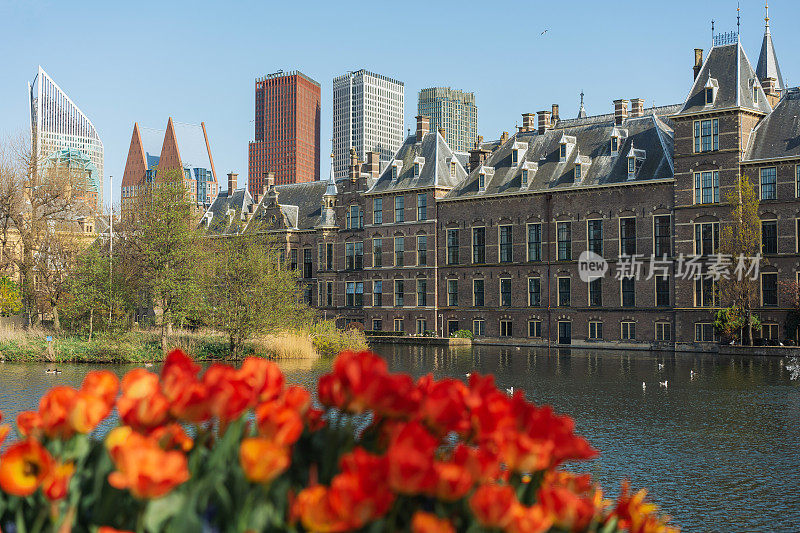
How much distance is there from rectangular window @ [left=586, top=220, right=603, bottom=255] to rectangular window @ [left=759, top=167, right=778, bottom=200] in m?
9.41

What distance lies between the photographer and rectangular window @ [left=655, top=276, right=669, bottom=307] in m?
49.2

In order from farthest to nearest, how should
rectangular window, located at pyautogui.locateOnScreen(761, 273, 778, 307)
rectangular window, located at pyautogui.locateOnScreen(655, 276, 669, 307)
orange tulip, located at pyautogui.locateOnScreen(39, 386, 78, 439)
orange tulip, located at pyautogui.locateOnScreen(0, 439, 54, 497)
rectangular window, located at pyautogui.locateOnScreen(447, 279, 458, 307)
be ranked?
rectangular window, located at pyautogui.locateOnScreen(447, 279, 458, 307) → rectangular window, located at pyautogui.locateOnScreen(655, 276, 669, 307) → rectangular window, located at pyautogui.locateOnScreen(761, 273, 778, 307) → orange tulip, located at pyautogui.locateOnScreen(39, 386, 78, 439) → orange tulip, located at pyautogui.locateOnScreen(0, 439, 54, 497)

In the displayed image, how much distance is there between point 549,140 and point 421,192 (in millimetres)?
9672

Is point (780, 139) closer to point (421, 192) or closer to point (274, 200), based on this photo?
point (421, 192)

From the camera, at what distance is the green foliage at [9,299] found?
153 feet

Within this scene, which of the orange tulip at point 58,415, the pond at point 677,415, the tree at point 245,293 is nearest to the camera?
the orange tulip at point 58,415

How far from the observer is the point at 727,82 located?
4734cm

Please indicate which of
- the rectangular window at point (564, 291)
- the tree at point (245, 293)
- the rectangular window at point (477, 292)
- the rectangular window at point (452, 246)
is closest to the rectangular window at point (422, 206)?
the rectangular window at point (452, 246)

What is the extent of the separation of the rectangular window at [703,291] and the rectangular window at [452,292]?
17.0m

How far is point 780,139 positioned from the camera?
46.0m

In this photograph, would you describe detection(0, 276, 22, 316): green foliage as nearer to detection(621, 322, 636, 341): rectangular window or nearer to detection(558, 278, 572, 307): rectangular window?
detection(558, 278, 572, 307): rectangular window

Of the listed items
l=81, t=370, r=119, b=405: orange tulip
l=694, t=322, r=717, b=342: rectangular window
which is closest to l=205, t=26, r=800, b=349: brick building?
l=694, t=322, r=717, b=342: rectangular window

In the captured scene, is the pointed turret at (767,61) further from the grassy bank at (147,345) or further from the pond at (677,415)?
the grassy bank at (147,345)

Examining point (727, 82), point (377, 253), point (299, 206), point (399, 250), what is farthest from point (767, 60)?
point (299, 206)
